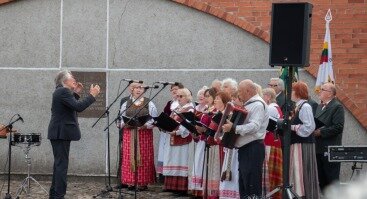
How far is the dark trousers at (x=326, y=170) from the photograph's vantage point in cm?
1082

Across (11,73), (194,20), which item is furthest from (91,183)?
(194,20)

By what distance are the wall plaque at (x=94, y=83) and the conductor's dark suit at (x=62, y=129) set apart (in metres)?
3.49

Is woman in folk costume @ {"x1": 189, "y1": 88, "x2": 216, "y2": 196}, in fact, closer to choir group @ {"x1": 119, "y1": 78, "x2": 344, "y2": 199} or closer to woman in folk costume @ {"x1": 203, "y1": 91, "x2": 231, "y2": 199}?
choir group @ {"x1": 119, "y1": 78, "x2": 344, "y2": 199}

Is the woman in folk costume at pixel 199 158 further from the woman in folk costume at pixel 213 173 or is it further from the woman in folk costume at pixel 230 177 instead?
the woman in folk costume at pixel 230 177

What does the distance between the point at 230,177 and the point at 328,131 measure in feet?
5.91

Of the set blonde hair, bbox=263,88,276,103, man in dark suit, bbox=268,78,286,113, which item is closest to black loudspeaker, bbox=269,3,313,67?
blonde hair, bbox=263,88,276,103

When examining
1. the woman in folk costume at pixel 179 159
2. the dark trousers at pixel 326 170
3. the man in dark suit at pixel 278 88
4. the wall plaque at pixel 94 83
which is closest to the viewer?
the dark trousers at pixel 326 170

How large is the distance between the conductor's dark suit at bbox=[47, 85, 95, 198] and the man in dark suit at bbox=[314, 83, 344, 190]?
3459 mm

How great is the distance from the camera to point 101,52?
14156 millimetres

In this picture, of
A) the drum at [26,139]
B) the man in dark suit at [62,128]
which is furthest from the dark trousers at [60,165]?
the drum at [26,139]

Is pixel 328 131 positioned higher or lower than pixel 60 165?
higher

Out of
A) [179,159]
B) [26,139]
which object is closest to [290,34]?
[179,159]

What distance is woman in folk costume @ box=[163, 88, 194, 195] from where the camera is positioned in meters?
12.2

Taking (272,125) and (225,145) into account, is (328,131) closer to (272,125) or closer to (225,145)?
(272,125)
